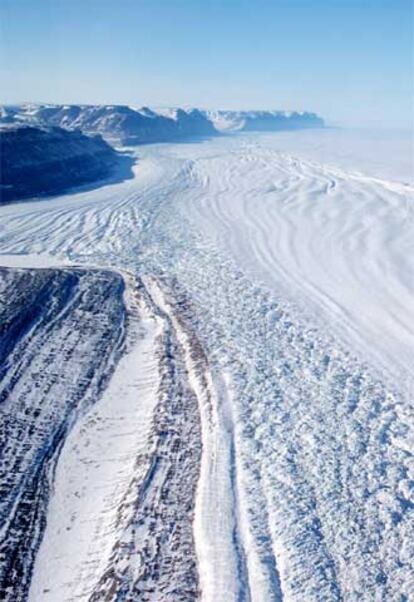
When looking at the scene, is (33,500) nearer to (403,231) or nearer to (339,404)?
(339,404)

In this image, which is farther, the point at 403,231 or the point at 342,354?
the point at 403,231

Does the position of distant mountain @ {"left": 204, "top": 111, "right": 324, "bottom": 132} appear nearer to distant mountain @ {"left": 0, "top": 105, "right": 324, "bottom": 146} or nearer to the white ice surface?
distant mountain @ {"left": 0, "top": 105, "right": 324, "bottom": 146}

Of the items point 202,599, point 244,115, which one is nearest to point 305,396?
point 202,599

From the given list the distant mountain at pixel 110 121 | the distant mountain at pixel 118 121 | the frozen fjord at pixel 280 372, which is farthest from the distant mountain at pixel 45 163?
the distant mountain at pixel 110 121

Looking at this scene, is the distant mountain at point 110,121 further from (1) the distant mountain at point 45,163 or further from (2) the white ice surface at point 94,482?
(2) the white ice surface at point 94,482

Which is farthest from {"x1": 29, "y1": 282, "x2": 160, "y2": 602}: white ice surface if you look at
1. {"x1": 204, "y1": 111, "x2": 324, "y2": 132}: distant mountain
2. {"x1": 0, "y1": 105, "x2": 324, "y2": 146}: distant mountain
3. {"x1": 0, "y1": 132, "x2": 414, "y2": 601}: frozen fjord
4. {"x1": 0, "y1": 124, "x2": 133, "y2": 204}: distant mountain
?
{"x1": 204, "y1": 111, "x2": 324, "y2": 132}: distant mountain

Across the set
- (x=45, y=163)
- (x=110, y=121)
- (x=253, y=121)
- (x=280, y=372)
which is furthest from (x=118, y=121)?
(x=280, y=372)

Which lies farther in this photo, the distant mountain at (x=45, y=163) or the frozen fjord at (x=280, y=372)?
the distant mountain at (x=45, y=163)
